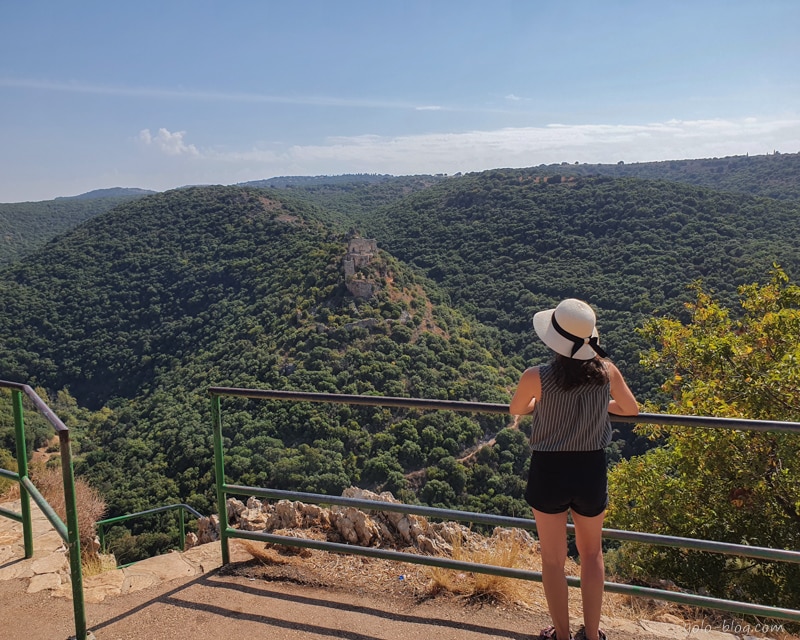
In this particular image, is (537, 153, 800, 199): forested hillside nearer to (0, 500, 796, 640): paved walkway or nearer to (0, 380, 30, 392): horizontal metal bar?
(0, 500, 796, 640): paved walkway

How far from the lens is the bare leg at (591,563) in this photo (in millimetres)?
2068

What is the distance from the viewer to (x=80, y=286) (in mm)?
50969

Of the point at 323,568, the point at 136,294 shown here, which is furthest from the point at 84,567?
the point at 136,294

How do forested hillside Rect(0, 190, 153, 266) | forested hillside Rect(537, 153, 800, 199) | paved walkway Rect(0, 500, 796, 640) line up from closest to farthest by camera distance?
1. paved walkway Rect(0, 500, 796, 640)
2. forested hillside Rect(537, 153, 800, 199)
3. forested hillside Rect(0, 190, 153, 266)

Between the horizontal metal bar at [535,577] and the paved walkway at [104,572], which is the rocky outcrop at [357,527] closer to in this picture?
the paved walkway at [104,572]

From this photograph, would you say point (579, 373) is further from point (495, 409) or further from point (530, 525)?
point (530, 525)

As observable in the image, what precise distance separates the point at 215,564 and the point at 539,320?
230cm

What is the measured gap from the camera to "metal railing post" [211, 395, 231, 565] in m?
2.87

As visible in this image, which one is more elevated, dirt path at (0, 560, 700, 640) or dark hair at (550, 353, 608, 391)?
dark hair at (550, 353, 608, 391)

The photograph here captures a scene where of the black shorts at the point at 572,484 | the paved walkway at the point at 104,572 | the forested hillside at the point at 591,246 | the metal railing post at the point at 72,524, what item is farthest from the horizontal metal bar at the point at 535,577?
the forested hillside at the point at 591,246

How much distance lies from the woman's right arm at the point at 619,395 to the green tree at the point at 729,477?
3.27m

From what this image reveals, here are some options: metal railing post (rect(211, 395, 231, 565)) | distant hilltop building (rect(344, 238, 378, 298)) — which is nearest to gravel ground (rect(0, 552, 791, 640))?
metal railing post (rect(211, 395, 231, 565))

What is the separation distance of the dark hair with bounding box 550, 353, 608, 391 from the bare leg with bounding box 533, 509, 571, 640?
Result: 0.49 meters

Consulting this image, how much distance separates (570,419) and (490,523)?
2.60ft
